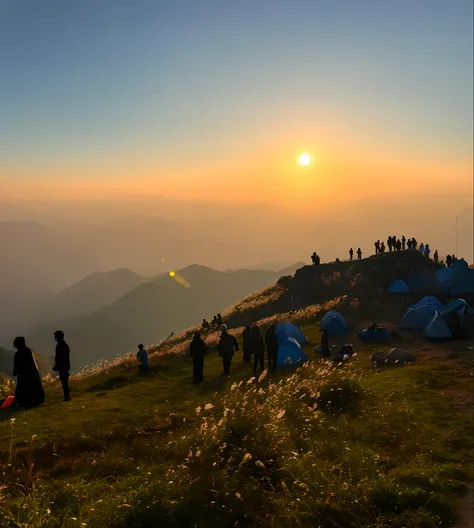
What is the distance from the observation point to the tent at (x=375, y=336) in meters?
25.6

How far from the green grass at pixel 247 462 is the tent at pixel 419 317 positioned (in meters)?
13.7

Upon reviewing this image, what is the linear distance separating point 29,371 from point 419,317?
23.3 meters

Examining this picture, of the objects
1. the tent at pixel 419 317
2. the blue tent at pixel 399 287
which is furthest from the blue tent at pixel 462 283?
the tent at pixel 419 317

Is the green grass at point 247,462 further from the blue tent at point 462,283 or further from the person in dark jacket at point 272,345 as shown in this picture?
the blue tent at point 462,283

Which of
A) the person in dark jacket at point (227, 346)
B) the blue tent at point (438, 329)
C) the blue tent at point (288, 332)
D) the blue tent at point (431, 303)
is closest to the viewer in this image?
the person in dark jacket at point (227, 346)

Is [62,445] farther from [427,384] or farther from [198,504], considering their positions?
[427,384]

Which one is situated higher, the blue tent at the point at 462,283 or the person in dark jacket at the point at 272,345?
the blue tent at the point at 462,283

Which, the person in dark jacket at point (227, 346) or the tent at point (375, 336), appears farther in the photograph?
the tent at point (375, 336)

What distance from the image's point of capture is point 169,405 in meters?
15.1

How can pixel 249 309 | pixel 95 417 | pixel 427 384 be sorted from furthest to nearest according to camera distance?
pixel 249 309 < pixel 427 384 < pixel 95 417

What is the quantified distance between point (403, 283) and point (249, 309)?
16197 mm

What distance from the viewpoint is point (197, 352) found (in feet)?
59.1

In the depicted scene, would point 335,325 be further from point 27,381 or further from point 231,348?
point 27,381

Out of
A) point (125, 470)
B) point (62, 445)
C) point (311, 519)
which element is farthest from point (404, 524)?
point (62, 445)
